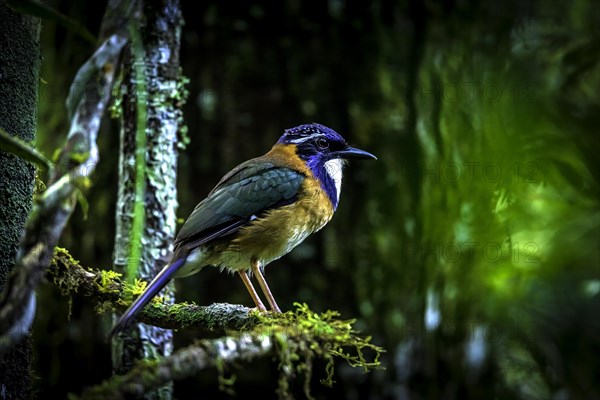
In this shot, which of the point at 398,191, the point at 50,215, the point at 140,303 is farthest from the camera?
the point at 398,191

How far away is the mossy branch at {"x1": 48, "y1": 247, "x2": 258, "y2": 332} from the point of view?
116 inches

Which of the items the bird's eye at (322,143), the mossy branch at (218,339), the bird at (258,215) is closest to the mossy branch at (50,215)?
the mossy branch at (218,339)

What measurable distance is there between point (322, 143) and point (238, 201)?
36.9 inches

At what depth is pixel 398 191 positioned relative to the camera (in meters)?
5.60

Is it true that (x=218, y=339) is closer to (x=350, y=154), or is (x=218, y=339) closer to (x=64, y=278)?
(x=64, y=278)

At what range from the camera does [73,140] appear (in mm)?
1870

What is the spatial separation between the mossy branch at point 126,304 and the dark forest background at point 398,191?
6.59ft

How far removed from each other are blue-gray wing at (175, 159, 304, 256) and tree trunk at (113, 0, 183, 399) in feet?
0.83

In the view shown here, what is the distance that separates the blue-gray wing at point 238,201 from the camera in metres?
3.55

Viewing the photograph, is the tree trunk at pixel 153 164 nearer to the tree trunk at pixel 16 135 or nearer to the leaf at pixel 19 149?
the tree trunk at pixel 16 135

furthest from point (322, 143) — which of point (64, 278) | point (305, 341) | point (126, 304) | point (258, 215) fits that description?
point (305, 341)

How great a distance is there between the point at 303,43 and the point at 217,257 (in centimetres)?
272

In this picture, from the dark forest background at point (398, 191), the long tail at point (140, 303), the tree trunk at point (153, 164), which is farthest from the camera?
the dark forest background at point (398, 191)

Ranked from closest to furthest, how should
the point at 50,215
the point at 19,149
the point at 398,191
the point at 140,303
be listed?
1. the point at 50,215
2. the point at 19,149
3. the point at 140,303
4. the point at 398,191
